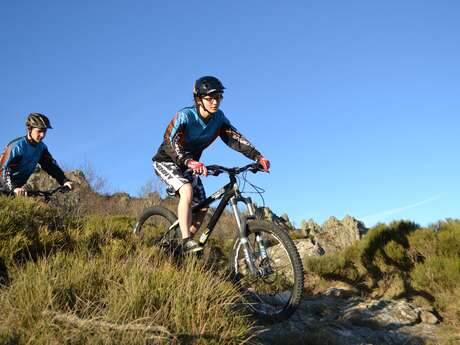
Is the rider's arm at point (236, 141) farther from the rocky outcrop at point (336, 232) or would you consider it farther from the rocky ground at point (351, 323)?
the rocky outcrop at point (336, 232)

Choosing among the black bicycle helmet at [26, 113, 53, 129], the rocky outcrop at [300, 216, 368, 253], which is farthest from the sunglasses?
the rocky outcrop at [300, 216, 368, 253]

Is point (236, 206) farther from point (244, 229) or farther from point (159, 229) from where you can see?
point (159, 229)

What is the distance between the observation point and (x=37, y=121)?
7.62 metres

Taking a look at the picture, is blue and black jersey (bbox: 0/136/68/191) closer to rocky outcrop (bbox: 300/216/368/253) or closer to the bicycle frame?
the bicycle frame

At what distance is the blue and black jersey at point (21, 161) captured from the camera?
7504mm

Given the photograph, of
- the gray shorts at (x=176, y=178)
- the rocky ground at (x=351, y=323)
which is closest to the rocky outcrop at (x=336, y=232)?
the rocky ground at (x=351, y=323)

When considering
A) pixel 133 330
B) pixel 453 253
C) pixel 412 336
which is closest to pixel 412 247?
pixel 453 253

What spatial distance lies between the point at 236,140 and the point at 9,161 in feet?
14.2

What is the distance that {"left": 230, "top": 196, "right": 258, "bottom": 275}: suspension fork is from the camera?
4.85m

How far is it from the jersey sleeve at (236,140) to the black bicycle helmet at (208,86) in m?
0.70

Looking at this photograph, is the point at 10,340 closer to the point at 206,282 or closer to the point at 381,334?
the point at 206,282

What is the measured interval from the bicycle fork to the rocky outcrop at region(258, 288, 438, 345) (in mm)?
722

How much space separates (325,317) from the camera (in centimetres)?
619

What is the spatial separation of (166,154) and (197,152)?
0.46 metres
